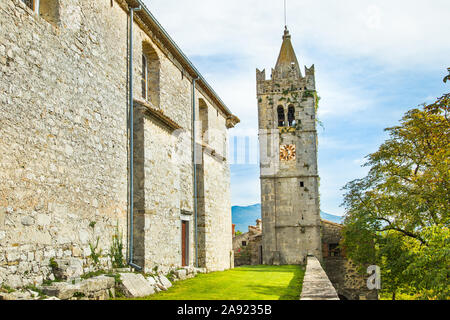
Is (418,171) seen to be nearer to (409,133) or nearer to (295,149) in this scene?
(409,133)

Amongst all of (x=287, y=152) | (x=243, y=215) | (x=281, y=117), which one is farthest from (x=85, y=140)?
(x=243, y=215)

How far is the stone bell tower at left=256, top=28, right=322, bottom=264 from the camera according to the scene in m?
29.0

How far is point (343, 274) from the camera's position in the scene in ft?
96.8

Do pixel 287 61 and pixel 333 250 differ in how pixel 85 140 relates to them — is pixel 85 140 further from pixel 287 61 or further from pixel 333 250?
pixel 287 61

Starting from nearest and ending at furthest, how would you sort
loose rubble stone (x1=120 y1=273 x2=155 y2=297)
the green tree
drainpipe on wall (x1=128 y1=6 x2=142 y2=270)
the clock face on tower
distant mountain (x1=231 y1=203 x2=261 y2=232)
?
loose rubble stone (x1=120 y1=273 x2=155 y2=297) < drainpipe on wall (x1=128 y1=6 x2=142 y2=270) < the green tree < the clock face on tower < distant mountain (x1=231 y1=203 x2=261 y2=232)

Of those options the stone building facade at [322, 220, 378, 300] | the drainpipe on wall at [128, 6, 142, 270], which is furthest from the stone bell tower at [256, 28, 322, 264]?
the drainpipe on wall at [128, 6, 142, 270]

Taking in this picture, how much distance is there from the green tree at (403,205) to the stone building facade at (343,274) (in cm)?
621

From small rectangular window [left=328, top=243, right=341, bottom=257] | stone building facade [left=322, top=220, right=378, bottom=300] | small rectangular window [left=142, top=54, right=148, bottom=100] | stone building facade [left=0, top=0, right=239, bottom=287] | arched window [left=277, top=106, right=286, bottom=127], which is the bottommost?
stone building facade [left=322, top=220, right=378, bottom=300]

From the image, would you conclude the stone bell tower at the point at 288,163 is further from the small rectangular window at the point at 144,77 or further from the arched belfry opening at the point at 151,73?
the small rectangular window at the point at 144,77

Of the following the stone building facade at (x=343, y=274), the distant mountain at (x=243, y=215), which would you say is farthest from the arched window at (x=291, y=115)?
the distant mountain at (x=243, y=215)

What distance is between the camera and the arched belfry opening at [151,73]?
1273 centimetres

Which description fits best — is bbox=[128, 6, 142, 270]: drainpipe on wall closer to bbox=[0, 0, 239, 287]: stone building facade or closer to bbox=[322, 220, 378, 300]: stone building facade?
bbox=[0, 0, 239, 287]: stone building facade

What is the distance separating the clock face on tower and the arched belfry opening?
62.0ft
